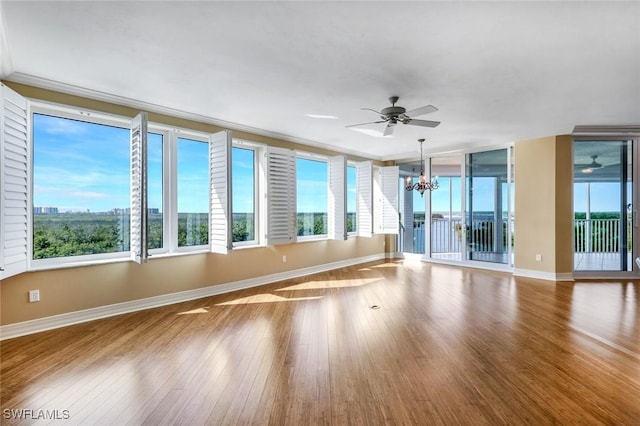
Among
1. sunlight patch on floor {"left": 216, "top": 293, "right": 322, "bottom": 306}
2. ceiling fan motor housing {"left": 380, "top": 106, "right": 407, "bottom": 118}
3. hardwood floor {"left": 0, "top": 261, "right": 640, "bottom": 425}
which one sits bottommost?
hardwood floor {"left": 0, "top": 261, "right": 640, "bottom": 425}

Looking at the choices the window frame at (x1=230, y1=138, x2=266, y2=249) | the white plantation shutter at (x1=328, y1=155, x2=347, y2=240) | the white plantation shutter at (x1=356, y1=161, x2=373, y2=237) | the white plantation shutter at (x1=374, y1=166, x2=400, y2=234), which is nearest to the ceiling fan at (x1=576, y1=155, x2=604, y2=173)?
the white plantation shutter at (x1=374, y1=166, x2=400, y2=234)

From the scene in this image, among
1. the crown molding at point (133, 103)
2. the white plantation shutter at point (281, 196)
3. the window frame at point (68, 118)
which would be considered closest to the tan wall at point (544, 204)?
the crown molding at point (133, 103)

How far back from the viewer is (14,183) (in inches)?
114

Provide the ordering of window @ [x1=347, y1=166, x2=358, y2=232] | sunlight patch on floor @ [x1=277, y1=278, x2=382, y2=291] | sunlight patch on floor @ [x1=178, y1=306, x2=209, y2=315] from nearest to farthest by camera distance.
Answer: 1. sunlight patch on floor @ [x1=178, y1=306, x2=209, y2=315]
2. sunlight patch on floor @ [x1=277, y1=278, x2=382, y2=291]
3. window @ [x1=347, y1=166, x2=358, y2=232]

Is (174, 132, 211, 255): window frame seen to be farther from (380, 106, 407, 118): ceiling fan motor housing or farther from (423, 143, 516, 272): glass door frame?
(423, 143, 516, 272): glass door frame

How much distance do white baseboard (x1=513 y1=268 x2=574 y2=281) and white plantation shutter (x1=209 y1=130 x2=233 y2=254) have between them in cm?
559

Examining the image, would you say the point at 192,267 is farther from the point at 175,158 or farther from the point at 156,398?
the point at 156,398

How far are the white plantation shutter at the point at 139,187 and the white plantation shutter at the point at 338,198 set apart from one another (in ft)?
12.1

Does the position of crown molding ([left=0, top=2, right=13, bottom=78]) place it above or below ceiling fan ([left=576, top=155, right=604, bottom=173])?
above

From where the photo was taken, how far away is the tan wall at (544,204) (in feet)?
18.2

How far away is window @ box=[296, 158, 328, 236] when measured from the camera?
244 inches

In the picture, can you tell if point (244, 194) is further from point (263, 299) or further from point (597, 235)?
point (597, 235)

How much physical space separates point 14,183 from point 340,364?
11.6 feet
